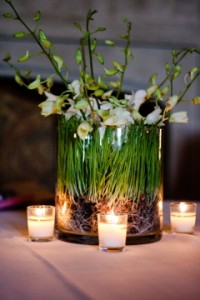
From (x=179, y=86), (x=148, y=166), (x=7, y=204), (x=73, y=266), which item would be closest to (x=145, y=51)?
(x=179, y=86)

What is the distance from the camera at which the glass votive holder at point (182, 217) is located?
1.21 metres

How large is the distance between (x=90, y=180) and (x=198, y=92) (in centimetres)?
239

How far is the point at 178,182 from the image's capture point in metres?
3.43

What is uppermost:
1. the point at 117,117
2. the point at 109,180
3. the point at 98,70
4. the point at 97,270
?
the point at 98,70

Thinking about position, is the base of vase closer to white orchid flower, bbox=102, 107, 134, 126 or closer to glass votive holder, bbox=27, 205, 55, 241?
glass votive holder, bbox=27, 205, 55, 241

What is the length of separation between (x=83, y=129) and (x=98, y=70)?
2253 millimetres

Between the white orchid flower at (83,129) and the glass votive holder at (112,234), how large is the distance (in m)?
0.14

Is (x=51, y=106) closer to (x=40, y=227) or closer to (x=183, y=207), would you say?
(x=40, y=227)

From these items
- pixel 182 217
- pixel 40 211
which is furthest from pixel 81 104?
pixel 182 217

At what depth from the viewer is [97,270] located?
0.88 m

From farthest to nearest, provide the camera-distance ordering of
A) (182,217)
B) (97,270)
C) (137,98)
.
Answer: (182,217) → (137,98) → (97,270)

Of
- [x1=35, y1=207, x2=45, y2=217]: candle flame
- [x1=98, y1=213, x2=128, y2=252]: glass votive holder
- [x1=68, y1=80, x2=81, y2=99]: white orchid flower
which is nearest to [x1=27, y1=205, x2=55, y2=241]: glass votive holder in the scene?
[x1=35, y1=207, x2=45, y2=217]: candle flame

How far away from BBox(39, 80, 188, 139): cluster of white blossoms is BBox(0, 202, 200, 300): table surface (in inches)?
8.6

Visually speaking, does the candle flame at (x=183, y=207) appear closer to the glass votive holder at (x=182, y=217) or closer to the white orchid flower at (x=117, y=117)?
the glass votive holder at (x=182, y=217)
